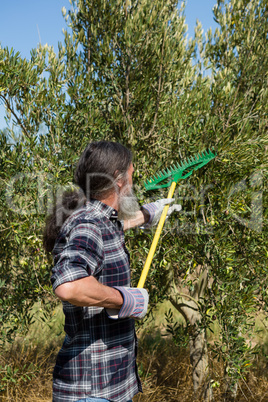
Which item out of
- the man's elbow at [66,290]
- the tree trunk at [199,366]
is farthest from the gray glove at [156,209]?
the tree trunk at [199,366]

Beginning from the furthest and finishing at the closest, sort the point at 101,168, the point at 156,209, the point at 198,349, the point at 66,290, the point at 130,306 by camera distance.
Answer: the point at 198,349 < the point at 156,209 < the point at 101,168 < the point at 130,306 < the point at 66,290

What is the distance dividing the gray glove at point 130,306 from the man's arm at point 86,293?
6 centimetres

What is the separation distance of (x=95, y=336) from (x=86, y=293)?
40 cm

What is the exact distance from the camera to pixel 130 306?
6.12 ft

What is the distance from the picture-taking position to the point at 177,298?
164 inches

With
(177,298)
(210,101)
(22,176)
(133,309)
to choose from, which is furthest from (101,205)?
(177,298)

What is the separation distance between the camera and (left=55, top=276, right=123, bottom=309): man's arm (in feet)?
5.41

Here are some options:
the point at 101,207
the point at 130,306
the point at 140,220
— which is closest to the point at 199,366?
the point at 140,220

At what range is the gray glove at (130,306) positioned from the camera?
185 centimetres

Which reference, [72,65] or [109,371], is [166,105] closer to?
[72,65]

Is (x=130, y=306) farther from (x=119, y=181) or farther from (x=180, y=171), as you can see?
(x=180, y=171)

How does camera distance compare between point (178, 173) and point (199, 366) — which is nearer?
point (178, 173)

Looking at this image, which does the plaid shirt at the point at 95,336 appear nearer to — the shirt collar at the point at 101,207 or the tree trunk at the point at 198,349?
the shirt collar at the point at 101,207

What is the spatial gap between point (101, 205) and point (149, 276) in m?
1.49
